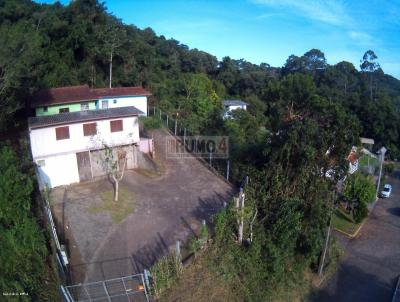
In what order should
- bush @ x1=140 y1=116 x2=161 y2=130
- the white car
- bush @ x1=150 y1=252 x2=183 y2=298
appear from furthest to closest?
the white car → bush @ x1=140 y1=116 x2=161 y2=130 → bush @ x1=150 y1=252 x2=183 y2=298

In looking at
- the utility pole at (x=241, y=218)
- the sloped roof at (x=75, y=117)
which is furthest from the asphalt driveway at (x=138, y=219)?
the sloped roof at (x=75, y=117)

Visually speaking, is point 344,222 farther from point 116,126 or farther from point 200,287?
point 116,126

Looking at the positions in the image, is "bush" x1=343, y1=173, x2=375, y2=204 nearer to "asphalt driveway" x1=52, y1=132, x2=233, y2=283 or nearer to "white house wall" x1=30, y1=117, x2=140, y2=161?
"asphalt driveway" x1=52, y1=132, x2=233, y2=283

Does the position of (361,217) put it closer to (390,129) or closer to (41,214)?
(41,214)

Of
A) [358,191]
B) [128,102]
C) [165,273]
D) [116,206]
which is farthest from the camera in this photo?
[128,102]

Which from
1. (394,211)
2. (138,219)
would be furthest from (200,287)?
(394,211)

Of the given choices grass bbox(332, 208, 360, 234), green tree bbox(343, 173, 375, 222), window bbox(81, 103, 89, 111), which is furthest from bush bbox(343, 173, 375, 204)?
window bbox(81, 103, 89, 111)
